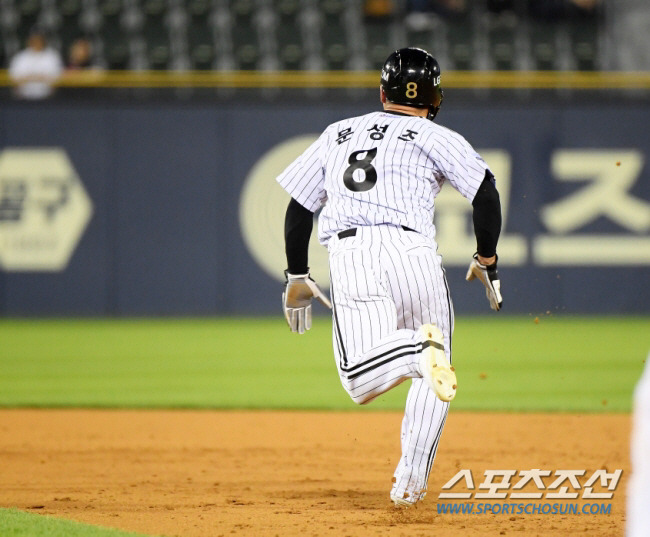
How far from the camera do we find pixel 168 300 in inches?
491

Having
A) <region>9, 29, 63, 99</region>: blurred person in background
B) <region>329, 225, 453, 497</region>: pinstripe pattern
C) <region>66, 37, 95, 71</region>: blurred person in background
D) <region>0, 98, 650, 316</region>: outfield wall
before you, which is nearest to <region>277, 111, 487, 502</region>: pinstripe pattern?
<region>329, 225, 453, 497</region>: pinstripe pattern

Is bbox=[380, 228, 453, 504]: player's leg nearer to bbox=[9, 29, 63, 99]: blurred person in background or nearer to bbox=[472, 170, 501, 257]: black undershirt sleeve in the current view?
bbox=[472, 170, 501, 257]: black undershirt sleeve

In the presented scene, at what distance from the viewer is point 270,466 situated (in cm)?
537

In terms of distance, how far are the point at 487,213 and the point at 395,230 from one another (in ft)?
1.27

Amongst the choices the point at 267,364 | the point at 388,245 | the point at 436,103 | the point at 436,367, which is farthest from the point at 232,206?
the point at 436,367

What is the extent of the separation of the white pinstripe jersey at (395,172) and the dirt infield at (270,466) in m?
1.16

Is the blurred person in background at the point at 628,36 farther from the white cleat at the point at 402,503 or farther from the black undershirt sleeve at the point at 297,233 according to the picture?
the white cleat at the point at 402,503

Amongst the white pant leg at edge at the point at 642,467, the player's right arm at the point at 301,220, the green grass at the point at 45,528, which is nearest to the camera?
the white pant leg at edge at the point at 642,467

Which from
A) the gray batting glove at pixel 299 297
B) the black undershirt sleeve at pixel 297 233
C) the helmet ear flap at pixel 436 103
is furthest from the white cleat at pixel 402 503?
the helmet ear flap at pixel 436 103

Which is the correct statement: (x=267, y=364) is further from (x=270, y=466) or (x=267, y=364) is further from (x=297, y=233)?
(x=297, y=233)

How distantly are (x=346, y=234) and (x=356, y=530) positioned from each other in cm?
112

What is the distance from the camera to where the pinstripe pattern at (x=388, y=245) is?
12.8ft

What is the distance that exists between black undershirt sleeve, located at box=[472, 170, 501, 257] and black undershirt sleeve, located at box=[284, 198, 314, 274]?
2.25 ft

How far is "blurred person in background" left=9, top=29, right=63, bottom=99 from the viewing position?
1238 centimetres
